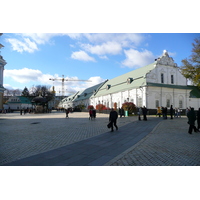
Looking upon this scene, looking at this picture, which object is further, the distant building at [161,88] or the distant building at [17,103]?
the distant building at [17,103]

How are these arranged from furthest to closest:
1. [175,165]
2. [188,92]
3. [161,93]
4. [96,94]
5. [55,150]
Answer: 1. [96,94]
2. [188,92]
3. [161,93]
4. [55,150]
5. [175,165]

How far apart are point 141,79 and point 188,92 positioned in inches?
474

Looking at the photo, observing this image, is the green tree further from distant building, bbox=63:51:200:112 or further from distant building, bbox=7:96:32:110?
distant building, bbox=7:96:32:110

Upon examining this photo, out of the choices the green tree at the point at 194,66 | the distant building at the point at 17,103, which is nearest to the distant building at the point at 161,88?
the green tree at the point at 194,66

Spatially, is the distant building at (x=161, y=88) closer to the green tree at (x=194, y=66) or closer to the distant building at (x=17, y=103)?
the green tree at (x=194, y=66)

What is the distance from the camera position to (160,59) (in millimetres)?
39125

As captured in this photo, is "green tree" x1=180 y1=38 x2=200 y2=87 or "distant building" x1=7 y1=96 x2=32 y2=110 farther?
"distant building" x1=7 y1=96 x2=32 y2=110

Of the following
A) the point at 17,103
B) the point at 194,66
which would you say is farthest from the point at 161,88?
the point at 17,103

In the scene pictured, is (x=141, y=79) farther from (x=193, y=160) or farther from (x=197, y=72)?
(x=193, y=160)

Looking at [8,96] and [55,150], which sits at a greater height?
[8,96]

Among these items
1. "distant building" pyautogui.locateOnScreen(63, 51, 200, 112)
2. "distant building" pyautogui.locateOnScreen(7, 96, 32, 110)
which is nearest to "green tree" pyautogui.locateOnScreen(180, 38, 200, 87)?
"distant building" pyautogui.locateOnScreen(63, 51, 200, 112)

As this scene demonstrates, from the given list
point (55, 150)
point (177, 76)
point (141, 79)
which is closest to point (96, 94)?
point (141, 79)

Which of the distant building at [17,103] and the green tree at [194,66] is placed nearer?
the green tree at [194,66]

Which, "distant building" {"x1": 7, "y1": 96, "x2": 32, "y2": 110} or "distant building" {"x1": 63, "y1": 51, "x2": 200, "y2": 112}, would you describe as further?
"distant building" {"x1": 7, "y1": 96, "x2": 32, "y2": 110}
